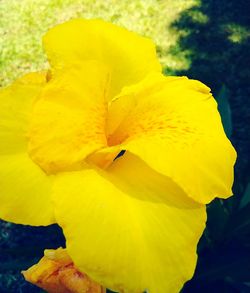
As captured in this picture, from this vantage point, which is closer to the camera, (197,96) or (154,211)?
(154,211)

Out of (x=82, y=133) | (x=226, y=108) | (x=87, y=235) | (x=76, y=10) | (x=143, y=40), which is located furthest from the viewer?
(x=76, y=10)

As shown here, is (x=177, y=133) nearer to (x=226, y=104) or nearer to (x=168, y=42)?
(x=226, y=104)

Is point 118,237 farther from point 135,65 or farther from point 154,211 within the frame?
point 135,65

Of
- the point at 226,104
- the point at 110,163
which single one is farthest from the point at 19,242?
the point at 110,163

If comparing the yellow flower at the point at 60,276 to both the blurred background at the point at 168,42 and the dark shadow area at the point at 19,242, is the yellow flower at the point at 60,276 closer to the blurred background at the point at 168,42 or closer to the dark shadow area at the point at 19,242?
the dark shadow area at the point at 19,242

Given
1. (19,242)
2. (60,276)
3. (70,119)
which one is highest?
(70,119)

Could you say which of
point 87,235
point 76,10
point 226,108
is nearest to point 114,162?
point 87,235
